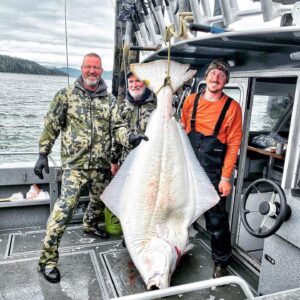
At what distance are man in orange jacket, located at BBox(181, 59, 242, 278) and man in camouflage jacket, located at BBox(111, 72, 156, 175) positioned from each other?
604 millimetres

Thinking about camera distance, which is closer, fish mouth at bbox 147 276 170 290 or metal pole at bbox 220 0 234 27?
fish mouth at bbox 147 276 170 290

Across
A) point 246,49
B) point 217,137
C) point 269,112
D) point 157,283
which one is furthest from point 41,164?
point 269,112

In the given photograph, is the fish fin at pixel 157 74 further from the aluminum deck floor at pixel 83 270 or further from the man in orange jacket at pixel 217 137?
the aluminum deck floor at pixel 83 270

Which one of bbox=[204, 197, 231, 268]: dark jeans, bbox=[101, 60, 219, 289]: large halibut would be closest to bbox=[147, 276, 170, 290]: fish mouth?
bbox=[101, 60, 219, 289]: large halibut

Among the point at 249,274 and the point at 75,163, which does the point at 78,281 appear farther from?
the point at 249,274

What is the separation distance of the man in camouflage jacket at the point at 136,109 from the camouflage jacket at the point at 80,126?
296mm

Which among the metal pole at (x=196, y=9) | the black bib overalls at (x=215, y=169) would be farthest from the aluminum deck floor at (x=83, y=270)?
the metal pole at (x=196, y=9)

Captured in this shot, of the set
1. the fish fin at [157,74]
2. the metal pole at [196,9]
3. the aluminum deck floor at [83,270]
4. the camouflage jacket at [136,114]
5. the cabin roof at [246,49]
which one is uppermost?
the metal pole at [196,9]

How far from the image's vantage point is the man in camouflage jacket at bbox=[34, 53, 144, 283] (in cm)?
314

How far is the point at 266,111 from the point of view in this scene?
4559 millimetres

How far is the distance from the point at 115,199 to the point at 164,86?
44.2 inches

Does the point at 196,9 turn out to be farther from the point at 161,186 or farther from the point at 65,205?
the point at 65,205

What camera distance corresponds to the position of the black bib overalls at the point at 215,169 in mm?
Answer: 3029

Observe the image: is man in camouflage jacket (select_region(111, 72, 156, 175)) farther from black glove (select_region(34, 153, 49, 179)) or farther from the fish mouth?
the fish mouth
